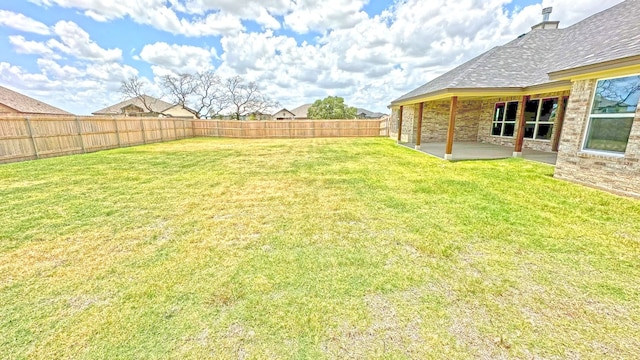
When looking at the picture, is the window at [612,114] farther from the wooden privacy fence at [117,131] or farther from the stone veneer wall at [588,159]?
the wooden privacy fence at [117,131]

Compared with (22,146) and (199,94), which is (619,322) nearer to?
(22,146)

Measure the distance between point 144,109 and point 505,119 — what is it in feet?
152

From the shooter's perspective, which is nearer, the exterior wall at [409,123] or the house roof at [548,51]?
the house roof at [548,51]

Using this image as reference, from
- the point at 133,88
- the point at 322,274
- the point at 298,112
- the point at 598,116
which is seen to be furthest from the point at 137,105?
the point at 598,116

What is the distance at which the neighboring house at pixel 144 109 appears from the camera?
127 feet

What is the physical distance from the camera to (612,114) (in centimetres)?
522

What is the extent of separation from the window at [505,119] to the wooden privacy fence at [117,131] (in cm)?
938

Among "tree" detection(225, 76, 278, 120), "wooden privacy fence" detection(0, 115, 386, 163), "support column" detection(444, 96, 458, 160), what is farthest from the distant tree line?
"support column" detection(444, 96, 458, 160)

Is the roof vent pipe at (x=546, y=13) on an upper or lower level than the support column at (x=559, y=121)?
upper

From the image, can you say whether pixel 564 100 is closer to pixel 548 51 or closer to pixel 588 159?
pixel 548 51

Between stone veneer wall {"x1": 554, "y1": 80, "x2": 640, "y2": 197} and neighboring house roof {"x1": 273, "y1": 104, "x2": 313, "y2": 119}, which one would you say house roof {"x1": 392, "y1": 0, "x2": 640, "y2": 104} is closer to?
stone veneer wall {"x1": 554, "y1": 80, "x2": 640, "y2": 197}

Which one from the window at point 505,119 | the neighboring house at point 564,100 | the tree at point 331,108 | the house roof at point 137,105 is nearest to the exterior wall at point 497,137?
the neighboring house at point 564,100

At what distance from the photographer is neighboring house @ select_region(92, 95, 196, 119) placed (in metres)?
38.8

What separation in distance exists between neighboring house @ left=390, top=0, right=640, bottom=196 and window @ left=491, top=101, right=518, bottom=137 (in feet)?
0.16
